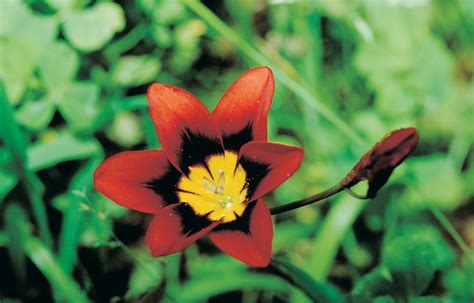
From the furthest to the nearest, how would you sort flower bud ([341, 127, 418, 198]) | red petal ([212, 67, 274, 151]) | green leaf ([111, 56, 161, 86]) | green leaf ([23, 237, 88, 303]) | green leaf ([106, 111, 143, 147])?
green leaf ([106, 111, 143, 147])
green leaf ([111, 56, 161, 86])
green leaf ([23, 237, 88, 303])
red petal ([212, 67, 274, 151])
flower bud ([341, 127, 418, 198])

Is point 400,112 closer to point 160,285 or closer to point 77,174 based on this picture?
point 160,285

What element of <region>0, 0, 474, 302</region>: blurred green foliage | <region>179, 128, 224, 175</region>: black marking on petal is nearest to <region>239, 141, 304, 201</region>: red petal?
<region>179, 128, 224, 175</region>: black marking on petal

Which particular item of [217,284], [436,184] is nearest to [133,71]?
[217,284]

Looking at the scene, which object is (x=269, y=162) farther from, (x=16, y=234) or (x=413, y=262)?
(x=16, y=234)

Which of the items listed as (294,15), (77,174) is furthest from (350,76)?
(77,174)

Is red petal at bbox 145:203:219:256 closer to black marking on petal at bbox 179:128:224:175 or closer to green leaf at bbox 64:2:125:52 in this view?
black marking on petal at bbox 179:128:224:175
